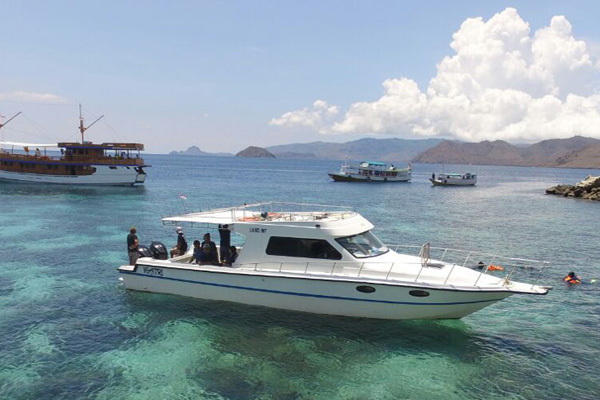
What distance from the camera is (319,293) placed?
14.4 metres

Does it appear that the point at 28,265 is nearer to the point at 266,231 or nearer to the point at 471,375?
the point at 266,231

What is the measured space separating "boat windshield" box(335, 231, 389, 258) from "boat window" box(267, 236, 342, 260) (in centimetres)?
46

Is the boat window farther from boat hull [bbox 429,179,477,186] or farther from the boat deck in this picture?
boat hull [bbox 429,179,477,186]

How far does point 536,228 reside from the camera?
3819cm

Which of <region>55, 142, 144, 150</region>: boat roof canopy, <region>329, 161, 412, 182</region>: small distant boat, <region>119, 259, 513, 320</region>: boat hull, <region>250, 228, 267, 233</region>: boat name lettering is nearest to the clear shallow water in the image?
<region>119, 259, 513, 320</region>: boat hull

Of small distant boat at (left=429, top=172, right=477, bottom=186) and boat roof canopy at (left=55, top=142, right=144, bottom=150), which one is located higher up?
boat roof canopy at (left=55, top=142, right=144, bottom=150)

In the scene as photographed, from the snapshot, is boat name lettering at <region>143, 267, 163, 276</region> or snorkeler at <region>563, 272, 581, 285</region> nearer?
boat name lettering at <region>143, 267, 163, 276</region>

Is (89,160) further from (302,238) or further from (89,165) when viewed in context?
(302,238)

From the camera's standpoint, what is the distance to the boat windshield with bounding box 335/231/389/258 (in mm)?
15016

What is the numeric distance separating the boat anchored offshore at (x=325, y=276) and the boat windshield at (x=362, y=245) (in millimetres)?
40

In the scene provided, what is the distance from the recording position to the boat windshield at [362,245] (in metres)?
15.0

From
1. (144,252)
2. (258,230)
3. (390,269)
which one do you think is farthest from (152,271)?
(390,269)

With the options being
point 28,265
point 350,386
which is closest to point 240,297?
point 350,386

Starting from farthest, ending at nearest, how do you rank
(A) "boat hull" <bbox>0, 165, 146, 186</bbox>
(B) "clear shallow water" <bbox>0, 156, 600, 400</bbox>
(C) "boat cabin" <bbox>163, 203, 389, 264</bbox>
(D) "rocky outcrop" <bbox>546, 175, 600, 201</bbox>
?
(A) "boat hull" <bbox>0, 165, 146, 186</bbox>, (D) "rocky outcrop" <bbox>546, 175, 600, 201</bbox>, (C) "boat cabin" <bbox>163, 203, 389, 264</bbox>, (B) "clear shallow water" <bbox>0, 156, 600, 400</bbox>
